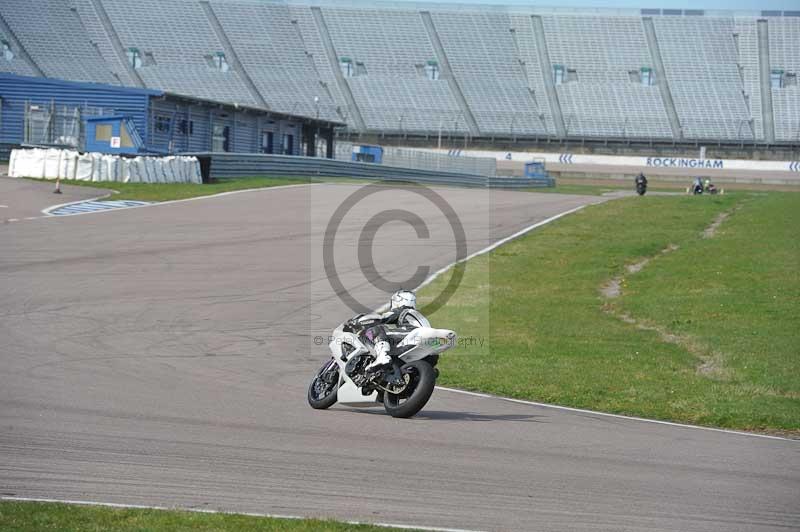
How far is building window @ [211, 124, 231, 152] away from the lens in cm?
5478

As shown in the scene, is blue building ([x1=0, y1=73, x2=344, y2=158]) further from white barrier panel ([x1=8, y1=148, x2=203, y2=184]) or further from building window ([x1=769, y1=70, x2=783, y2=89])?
building window ([x1=769, y1=70, x2=783, y2=89])

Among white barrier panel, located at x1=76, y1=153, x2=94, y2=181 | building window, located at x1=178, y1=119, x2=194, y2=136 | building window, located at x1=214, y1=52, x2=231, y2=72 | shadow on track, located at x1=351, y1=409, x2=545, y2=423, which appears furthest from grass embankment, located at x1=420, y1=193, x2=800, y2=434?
building window, located at x1=214, y1=52, x2=231, y2=72

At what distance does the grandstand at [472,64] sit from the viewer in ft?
249

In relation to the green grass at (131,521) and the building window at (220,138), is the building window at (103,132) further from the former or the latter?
the green grass at (131,521)

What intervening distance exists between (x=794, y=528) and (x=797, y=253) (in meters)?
20.5

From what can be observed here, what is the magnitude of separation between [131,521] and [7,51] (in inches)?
2663

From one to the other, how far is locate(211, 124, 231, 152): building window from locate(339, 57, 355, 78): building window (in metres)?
26.3

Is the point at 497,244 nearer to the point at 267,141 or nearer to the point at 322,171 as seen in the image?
the point at 322,171

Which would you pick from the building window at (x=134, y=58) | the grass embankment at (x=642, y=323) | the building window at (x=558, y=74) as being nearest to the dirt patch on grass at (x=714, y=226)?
the grass embankment at (x=642, y=323)

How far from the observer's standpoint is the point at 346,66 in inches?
3174

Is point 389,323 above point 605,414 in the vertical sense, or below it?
above

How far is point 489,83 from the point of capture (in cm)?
8075

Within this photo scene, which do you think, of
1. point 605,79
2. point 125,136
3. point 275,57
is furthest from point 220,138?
point 605,79

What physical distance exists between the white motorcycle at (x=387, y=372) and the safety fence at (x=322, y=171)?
3197cm
